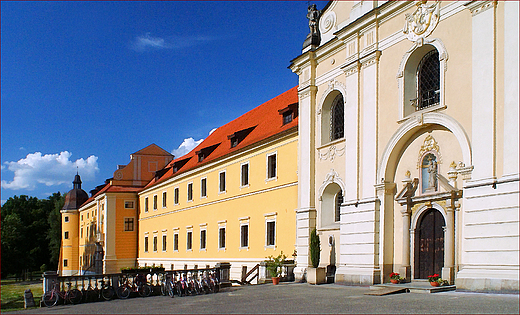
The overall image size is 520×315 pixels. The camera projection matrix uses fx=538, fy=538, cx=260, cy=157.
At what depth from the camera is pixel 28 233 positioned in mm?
71438

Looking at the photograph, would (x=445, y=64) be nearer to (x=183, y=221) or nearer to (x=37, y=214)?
(x=183, y=221)

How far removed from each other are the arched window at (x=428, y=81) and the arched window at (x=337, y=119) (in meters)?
4.17

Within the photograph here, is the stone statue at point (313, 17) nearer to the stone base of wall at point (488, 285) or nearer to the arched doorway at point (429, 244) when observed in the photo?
the arched doorway at point (429, 244)

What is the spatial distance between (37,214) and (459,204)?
70085 millimetres

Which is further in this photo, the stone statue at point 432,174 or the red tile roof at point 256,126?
the red tile roof at point 256,126

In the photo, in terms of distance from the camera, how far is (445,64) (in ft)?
49.9

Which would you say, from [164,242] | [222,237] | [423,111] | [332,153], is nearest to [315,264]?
[332,153]

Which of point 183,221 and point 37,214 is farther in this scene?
point 37,214

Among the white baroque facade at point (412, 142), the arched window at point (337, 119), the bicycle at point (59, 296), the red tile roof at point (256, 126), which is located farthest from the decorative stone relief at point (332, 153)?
the bicycle at point (59, 296)

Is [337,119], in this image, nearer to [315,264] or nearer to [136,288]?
[315,264]

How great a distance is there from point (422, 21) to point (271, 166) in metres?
11.6

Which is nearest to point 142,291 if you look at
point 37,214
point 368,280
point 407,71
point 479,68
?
point 368,280

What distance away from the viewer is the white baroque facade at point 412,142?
13227 millimetres

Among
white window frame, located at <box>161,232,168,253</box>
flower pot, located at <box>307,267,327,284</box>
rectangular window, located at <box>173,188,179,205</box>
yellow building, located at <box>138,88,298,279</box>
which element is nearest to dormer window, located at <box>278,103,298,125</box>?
yellow building, located at <box>138,88,298,279</box>
